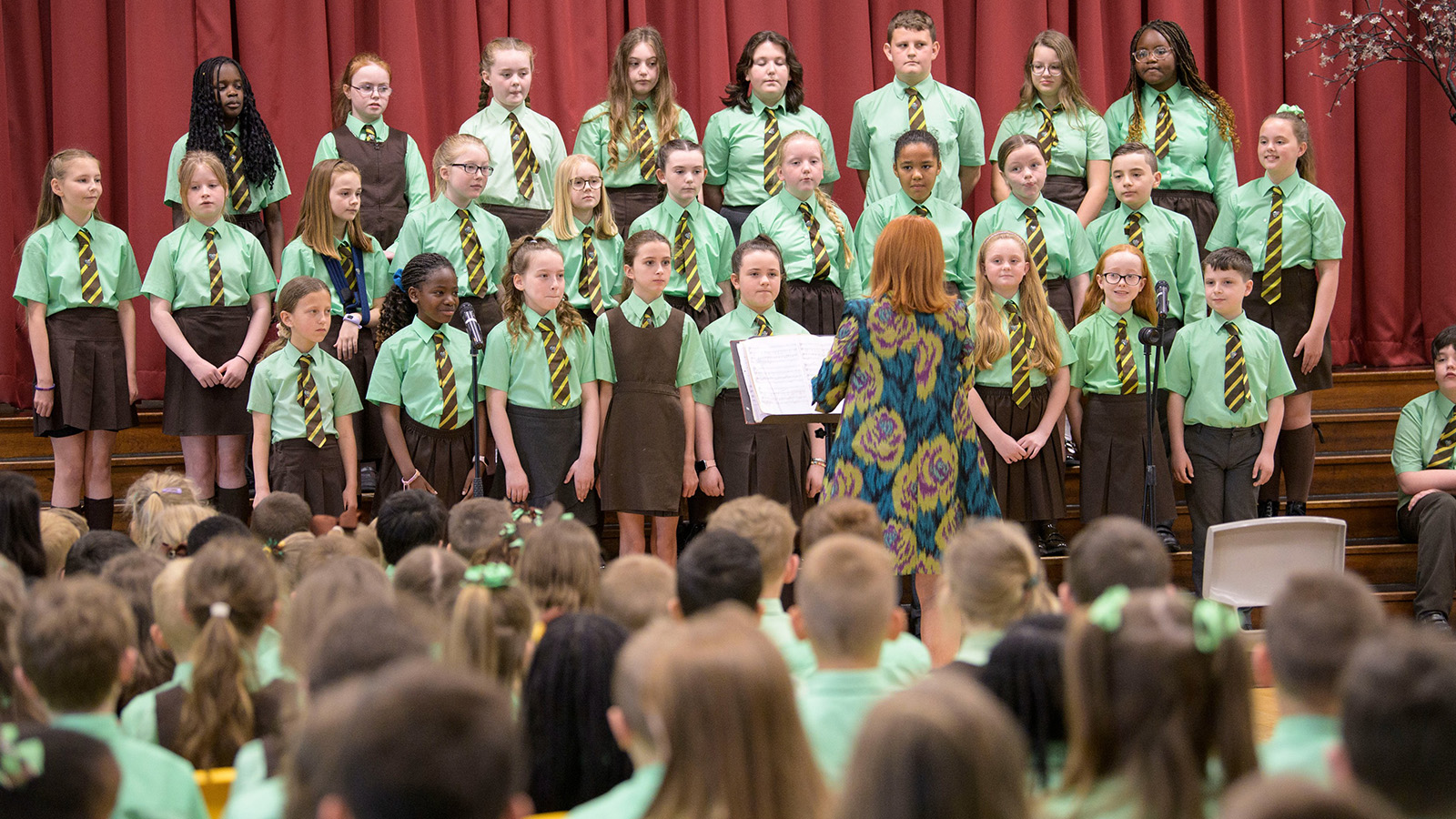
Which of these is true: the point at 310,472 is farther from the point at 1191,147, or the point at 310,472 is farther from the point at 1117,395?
the point at 1191,147

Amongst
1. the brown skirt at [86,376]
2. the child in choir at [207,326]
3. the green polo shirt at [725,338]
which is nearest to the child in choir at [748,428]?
the green polo shirt at [725,338]

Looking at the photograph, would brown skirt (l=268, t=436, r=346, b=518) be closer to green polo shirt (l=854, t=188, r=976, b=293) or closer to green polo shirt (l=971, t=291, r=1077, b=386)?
green polo shirt (l=854, t=188, r=976, b=293)

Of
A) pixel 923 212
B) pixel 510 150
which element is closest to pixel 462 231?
pixel 510 150

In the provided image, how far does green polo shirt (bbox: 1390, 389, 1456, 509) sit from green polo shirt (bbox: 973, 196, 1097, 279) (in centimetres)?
121

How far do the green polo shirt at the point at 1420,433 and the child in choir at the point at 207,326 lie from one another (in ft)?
13.1

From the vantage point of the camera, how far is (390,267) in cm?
493

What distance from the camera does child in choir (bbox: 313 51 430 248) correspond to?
16.6 feet

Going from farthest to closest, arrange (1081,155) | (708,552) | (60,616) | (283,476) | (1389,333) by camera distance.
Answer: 1. (1389,333)
2. (1081,155)
3. (283,476)
4. (708,552)
5. (60,616)

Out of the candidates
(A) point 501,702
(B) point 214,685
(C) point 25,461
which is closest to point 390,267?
(C) point 25,461

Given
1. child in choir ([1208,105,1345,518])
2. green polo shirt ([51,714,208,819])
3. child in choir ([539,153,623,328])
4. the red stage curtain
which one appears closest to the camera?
green polo shirt ([51,714,208,819])

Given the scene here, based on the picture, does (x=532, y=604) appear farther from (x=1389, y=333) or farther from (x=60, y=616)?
(x=1389, y=333)

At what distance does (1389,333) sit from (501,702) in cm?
676

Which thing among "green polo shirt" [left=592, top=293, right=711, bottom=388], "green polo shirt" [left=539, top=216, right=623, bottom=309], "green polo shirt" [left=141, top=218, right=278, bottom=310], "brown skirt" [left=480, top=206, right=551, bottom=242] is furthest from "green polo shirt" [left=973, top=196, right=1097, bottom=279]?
"green polo shirt" [left=141, top=218, right=278, bottom=310]

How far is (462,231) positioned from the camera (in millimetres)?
4730
